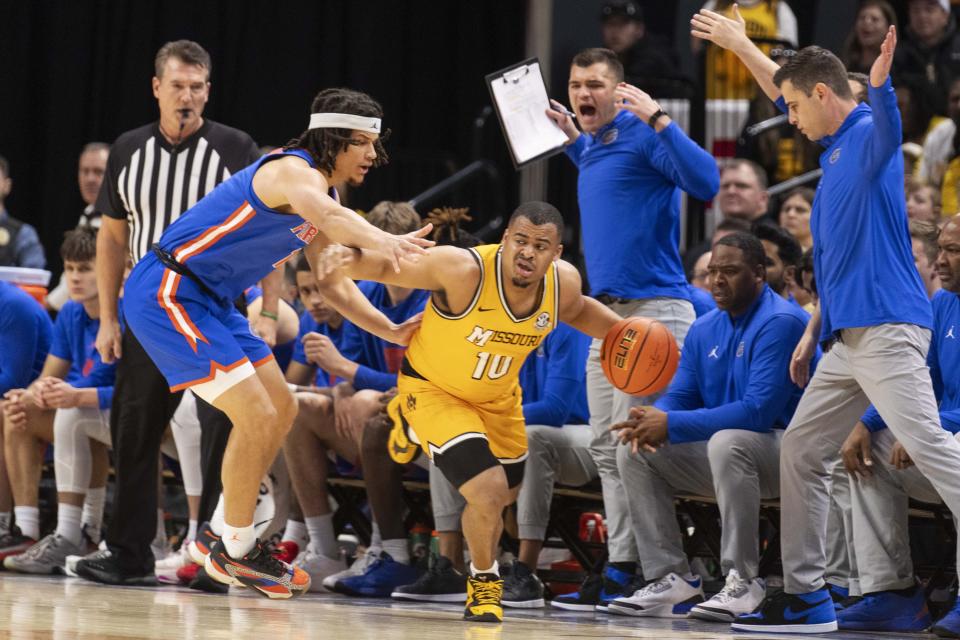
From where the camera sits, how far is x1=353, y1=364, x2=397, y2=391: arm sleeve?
251 inches

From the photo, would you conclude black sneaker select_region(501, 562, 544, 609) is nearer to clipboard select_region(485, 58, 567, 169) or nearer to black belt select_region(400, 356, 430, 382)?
black belt select_region(400, 356, 430, 382)

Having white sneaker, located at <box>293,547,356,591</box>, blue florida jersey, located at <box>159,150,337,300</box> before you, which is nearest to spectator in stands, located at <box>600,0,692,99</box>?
white sneaker, located at <box>293,547,356,591</box>

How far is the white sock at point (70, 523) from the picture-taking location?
6.63 m

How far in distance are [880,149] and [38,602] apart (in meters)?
3.15

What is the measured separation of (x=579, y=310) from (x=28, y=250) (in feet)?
14.2

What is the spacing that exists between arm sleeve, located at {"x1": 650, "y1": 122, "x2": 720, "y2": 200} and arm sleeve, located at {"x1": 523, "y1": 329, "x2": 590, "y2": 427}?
0.90 meters

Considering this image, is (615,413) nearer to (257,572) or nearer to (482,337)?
(482,337)

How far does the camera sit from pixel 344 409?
6.32 metres

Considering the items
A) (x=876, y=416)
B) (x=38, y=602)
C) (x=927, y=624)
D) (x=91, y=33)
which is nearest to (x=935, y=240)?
(x=876, y=416)

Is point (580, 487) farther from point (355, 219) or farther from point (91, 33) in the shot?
point (91, 33)

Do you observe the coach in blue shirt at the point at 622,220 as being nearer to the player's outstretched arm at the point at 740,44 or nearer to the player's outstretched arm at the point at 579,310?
the player's outstretched arm at the point at 579,310

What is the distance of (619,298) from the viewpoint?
579 cm

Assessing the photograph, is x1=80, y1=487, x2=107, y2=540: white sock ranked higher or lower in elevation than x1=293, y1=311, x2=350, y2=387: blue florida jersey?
lower

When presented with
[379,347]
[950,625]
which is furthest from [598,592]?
[379,347]
